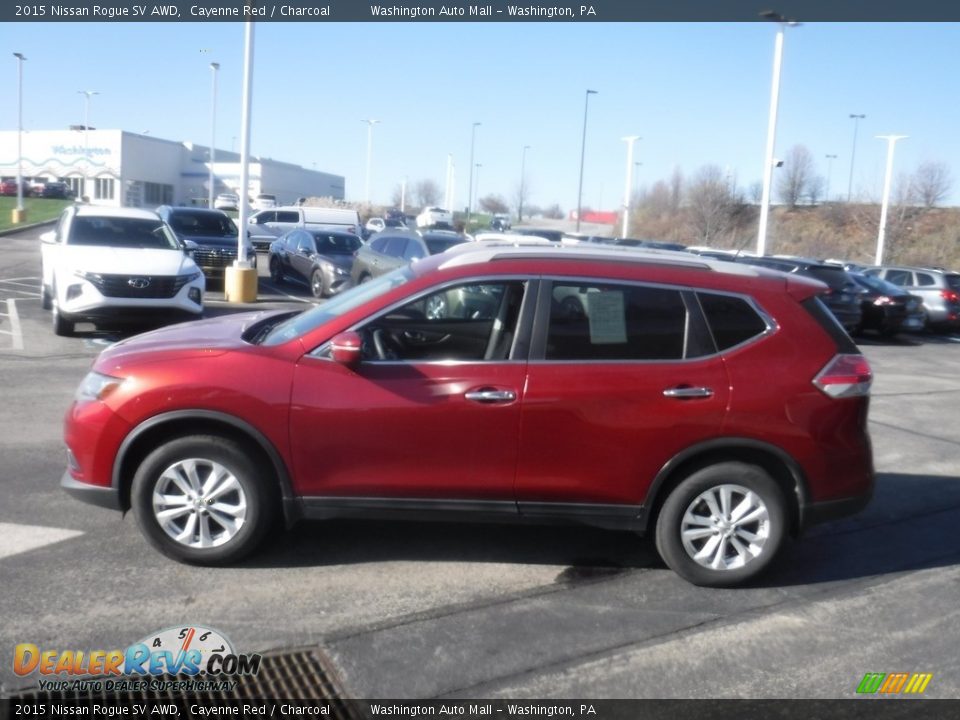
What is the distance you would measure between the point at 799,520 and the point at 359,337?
264 cm

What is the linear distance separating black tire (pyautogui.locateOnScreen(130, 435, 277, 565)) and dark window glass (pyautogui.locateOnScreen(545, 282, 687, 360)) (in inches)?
69.4

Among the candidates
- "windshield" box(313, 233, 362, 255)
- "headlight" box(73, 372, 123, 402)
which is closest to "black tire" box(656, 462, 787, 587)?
"headlight" box(73, 372, 123, 402)

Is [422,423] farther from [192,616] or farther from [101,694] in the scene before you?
[101,694]

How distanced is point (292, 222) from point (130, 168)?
139 ft

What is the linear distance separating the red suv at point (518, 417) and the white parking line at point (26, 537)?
19.4 inches

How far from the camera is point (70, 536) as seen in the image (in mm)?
5492

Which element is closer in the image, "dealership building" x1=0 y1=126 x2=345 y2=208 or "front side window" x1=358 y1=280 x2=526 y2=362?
"front side window" x1=358 y1=280 x2=526 y2=362

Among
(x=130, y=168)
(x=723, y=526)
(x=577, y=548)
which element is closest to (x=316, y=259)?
(x=577, y=548)

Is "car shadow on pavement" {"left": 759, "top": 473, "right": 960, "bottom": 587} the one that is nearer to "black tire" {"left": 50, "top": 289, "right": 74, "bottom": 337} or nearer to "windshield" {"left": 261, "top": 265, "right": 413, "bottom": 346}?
"windshield" {"left": 261, "top": 265, "right": 413, "bottom": 346}

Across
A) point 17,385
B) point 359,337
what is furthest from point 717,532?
point 17,385

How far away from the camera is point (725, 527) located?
518 centimetres

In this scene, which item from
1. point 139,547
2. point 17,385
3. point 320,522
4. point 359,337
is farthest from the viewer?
point 17,385

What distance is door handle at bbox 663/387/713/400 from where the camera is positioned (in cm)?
505

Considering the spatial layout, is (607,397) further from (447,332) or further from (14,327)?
(14,327)
